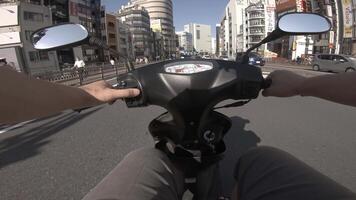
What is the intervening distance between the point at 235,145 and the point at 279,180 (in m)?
3.05

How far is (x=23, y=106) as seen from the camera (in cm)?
97

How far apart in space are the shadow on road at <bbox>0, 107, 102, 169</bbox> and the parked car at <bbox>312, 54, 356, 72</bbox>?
1921cm

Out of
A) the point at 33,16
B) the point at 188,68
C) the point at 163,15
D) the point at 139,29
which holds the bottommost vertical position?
the point at 188,68

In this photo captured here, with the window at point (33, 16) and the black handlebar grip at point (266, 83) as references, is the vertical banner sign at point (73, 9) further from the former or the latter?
the black handlebar grip at point (266, 83)

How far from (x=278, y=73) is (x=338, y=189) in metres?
0.71

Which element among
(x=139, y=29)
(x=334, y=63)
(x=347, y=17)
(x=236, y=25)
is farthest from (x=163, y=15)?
(x=334, y=63)

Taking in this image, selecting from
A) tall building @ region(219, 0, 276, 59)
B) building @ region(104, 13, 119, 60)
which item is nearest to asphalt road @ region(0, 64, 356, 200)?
building @ region(104, 13, 119, 60)

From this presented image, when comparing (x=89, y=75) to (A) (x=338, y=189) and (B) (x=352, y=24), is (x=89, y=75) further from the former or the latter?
(B) (x=352, y=24)

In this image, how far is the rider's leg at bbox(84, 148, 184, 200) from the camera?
4.10 ft

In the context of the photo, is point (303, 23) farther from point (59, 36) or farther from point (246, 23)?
point (246, 23)

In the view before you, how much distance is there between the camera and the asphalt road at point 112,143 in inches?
133

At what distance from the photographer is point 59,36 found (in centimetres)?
190

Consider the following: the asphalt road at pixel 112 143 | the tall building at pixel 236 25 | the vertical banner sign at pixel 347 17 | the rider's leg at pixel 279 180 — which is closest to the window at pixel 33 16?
the asphalt road at pixel 112 143

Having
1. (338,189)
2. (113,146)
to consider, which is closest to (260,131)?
(113,146)
